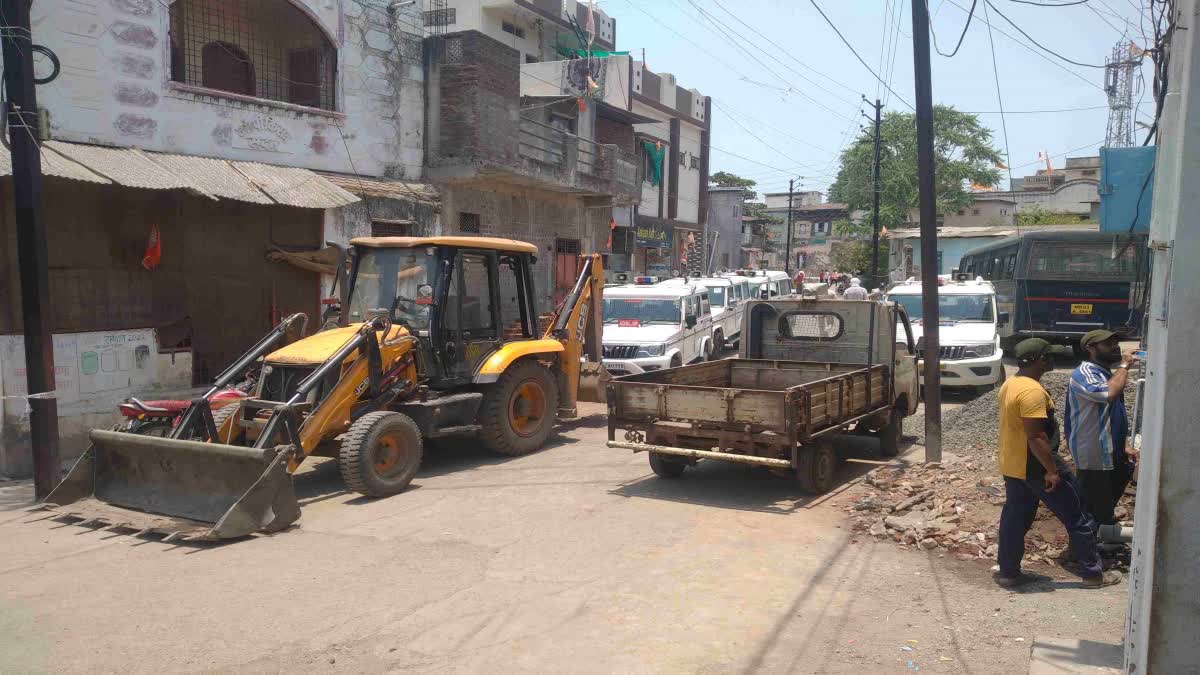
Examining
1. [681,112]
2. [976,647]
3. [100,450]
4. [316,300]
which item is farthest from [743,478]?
[681,112]

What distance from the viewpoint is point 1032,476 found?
5.65m

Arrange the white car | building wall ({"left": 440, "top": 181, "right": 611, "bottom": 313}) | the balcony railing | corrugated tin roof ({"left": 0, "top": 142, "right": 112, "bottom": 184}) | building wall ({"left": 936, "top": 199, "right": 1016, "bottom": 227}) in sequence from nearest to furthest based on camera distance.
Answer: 1. corrugated tin roof ({"left": 0, "top": 142, "right": 112, "bottom": 184})
2. the white car
3. building wall ({"left": 440, "top": 181, "right": 611, "bottom": 313})
4. the balcony railing
5. building wall ({"left": 936, "top": 199, "right": 1016, "bottom": 227})

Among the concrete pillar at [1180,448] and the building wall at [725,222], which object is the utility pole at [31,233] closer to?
the concrete pillar at [1180,448]

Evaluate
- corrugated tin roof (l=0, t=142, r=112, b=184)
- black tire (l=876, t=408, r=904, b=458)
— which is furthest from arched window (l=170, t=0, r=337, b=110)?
black tire (l=876, t=408, r=904, b=458)

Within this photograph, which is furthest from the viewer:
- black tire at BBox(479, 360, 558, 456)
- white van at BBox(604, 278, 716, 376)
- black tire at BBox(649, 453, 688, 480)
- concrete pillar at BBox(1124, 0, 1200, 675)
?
white van at BBox(604, 278, 716, 376)

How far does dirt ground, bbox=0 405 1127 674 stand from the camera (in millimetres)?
4766

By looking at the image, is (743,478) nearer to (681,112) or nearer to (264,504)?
(264,504)

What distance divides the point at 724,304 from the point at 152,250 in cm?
1175

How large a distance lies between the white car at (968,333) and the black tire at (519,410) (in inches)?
233

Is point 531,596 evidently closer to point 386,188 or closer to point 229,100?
point 229,100

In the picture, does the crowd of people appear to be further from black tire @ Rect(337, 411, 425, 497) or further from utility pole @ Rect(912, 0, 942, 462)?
black tire @ Rect(337, 411, 425, 497)

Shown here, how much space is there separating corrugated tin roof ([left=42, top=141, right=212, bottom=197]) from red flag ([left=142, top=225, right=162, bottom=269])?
0.96 metres

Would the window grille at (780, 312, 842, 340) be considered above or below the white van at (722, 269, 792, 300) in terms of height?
below

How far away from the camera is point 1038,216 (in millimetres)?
49312
